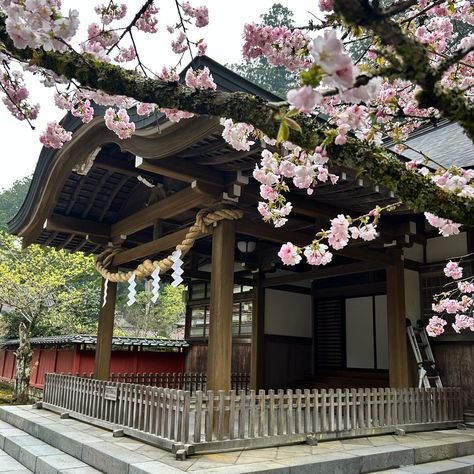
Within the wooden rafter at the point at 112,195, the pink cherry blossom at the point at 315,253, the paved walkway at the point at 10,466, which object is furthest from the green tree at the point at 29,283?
the pink cherry blossom at the point at 315,253

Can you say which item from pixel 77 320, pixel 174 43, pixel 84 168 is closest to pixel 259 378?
pixel 84 168

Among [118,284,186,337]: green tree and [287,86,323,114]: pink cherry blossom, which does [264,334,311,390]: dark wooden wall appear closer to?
[287,86,323,114]: pink cherry blossom

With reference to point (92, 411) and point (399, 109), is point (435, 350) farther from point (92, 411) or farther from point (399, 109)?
point (399, 109)

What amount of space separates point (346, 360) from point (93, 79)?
840cm

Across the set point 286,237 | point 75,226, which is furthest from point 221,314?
point 75,226

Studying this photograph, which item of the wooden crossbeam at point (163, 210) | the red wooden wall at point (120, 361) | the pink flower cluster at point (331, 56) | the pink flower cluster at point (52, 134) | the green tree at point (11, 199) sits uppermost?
the green tree at point (11, 199)

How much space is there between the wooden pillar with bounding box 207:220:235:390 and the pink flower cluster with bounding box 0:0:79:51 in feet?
11.7

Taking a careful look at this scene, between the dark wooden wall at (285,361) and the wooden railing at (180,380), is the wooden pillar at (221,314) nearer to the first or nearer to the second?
the wooden railing at (180,380)

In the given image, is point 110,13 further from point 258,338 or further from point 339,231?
point 258,338

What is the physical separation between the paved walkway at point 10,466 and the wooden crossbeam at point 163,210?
3568 mm

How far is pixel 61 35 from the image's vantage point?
2105 mm

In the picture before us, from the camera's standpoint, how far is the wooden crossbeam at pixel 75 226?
797 centimetres

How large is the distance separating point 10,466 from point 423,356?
6.05 m

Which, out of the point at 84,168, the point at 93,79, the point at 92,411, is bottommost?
the point at 92,411
